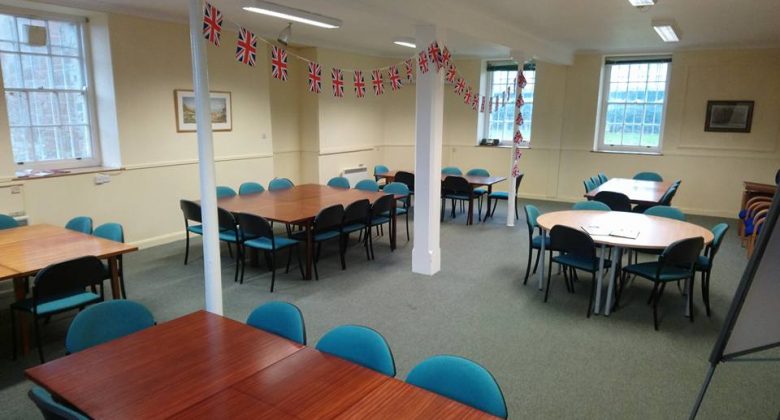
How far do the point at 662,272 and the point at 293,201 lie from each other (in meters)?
3.89

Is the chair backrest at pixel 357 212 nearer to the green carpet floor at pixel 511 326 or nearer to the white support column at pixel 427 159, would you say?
the green carpet floor at pixel 511 326

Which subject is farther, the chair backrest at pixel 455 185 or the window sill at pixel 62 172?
the chair backrest at pixel 455 185

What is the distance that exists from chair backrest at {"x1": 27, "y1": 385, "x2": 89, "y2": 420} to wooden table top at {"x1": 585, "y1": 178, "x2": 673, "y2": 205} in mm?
5931

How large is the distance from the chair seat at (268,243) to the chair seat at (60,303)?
5.07 ft

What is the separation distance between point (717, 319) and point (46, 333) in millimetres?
5582

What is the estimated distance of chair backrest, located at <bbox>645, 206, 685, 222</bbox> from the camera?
514 cm

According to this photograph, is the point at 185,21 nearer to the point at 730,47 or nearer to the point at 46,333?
the point at 46,333

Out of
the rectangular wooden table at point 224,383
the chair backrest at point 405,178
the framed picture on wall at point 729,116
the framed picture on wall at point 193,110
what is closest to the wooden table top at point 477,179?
the chair backrest at point 405,178

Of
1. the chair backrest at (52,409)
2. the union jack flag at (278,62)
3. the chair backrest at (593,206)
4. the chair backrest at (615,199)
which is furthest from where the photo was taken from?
the chair backrest at (615,199)

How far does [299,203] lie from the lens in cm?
567

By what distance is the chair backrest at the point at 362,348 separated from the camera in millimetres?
2166

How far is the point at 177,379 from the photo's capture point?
200 cm

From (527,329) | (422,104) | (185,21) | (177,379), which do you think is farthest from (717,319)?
(185,21)

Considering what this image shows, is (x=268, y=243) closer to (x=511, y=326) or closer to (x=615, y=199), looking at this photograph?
(x=511, y=326)
